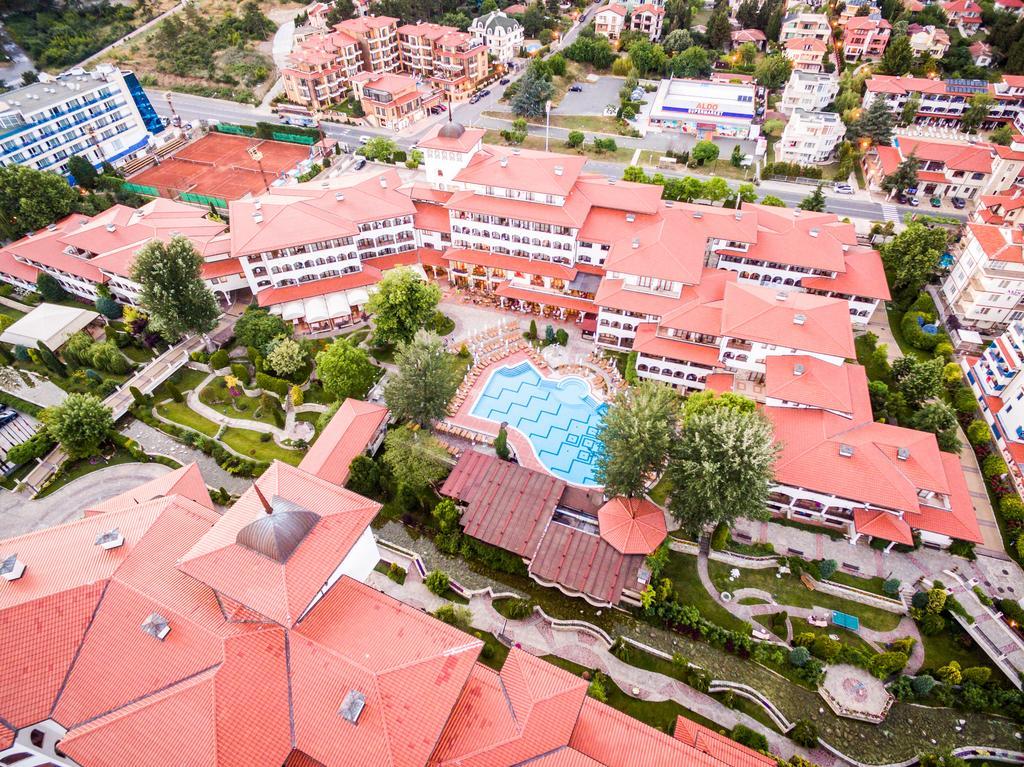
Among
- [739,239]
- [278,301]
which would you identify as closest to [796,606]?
[739,239]

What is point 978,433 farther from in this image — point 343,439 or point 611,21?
point 611,21

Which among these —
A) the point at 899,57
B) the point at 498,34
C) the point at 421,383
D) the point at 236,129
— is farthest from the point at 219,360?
the point at 899,57

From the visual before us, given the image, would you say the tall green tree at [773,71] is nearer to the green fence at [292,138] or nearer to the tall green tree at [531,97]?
the tall green tree at [531,97]

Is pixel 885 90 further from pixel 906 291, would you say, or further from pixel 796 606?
pixel 796 606

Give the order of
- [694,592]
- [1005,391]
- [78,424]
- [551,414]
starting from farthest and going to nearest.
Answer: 1. [551,414]
2. [1005,391]
3. [78,424]
4. [694,592]

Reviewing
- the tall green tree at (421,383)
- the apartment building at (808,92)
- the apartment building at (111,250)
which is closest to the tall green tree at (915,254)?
the apartment building at (808,92)

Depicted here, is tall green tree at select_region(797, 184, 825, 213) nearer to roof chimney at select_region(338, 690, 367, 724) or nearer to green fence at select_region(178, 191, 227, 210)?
roof chimney at select_region(338, 690, 367, 724)
